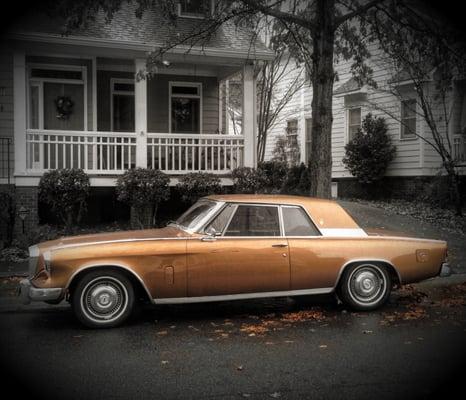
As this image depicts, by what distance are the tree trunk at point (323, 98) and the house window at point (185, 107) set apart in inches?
291

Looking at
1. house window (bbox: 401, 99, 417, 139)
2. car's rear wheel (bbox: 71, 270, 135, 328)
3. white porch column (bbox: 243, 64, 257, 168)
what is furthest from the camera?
house window (bbox: 401, 99, 417, 139)

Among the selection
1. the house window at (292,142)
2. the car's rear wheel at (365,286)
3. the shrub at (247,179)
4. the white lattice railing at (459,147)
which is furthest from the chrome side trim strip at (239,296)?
the house window at (292,142)

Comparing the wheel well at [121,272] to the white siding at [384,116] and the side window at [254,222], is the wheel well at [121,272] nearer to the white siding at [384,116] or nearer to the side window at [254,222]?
the side window at [254,222]

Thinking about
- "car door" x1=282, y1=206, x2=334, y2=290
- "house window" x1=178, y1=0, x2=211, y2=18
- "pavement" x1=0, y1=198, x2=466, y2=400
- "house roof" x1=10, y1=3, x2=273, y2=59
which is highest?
"house window" x1=178, y1=0, x2=211, y2=18

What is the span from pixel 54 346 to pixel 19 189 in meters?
7.74

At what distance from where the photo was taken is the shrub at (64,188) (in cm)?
1155

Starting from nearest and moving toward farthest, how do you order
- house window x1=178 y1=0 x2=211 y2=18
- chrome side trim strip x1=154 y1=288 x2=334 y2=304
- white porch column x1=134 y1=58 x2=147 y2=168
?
1. chrome side trim strip x1=154 y1=288 x2=334 y2=304
2. white porch column x1=134 y1=58 x2=147 y2=168
3. house window x1=178 y1=0 x2=211 y2=18

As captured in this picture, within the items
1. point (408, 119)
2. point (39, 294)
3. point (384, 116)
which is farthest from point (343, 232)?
point (384, 116)

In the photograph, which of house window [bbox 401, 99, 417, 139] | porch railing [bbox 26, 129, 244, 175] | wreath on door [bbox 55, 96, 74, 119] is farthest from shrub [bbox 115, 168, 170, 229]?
house window [bbox 401, 99, 417, 139]

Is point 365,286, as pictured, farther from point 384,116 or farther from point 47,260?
point 384,116

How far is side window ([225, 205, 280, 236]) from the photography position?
6391 mm

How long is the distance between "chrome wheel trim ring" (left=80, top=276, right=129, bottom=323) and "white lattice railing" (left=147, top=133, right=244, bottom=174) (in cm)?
725

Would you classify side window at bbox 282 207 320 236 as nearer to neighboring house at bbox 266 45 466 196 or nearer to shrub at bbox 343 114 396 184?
neighboring house at bbox 266 45 466 196

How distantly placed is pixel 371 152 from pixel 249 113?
249 inches
